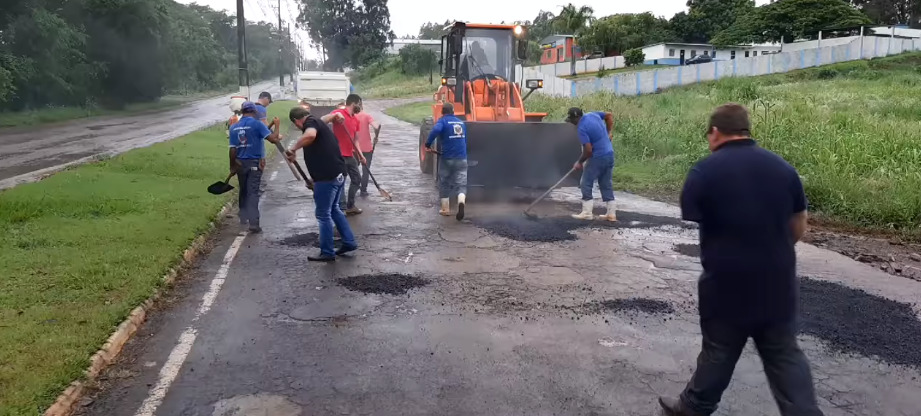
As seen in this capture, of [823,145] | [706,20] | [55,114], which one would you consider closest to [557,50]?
[706,20]

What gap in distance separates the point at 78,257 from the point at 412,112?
107 feet

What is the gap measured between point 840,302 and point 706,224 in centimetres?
382

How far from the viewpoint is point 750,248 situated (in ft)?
11.4

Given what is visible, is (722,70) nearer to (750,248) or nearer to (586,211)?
(586,211)

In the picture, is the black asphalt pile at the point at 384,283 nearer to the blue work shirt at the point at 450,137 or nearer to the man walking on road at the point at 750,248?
the blue work shirt at the point at 450,137

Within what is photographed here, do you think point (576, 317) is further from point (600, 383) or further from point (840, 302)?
point (840, 302)

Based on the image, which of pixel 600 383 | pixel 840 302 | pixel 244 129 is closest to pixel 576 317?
pixel 600 383

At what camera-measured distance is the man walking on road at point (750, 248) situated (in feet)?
11.4

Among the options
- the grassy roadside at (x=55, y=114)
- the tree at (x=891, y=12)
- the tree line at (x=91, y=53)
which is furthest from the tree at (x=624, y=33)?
the grassy roadside at (x=55, y=114)

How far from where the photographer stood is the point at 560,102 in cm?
2756

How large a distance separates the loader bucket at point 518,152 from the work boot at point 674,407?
8162 mm

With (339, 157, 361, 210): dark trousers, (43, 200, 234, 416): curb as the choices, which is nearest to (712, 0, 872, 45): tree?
(339, 157, 361, 210): dark trousers

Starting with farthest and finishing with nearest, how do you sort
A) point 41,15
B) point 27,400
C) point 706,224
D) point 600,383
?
1. point 41,15
2. point 600,383
3. point 27,400
4. point 706,224

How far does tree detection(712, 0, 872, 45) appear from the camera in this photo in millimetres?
64938
